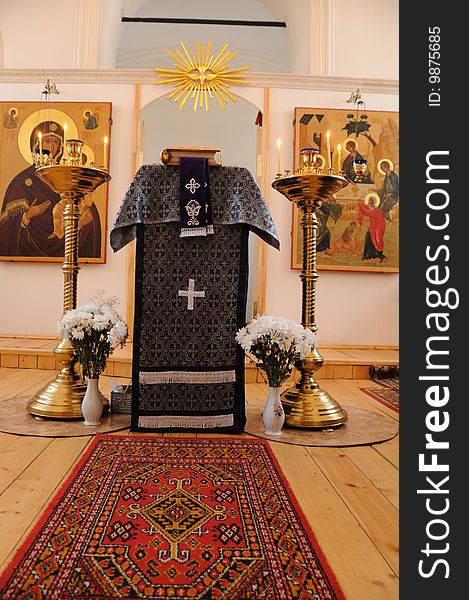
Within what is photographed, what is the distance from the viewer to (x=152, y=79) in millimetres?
7188

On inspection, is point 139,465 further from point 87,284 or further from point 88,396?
point 87,284

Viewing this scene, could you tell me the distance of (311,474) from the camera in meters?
2.85

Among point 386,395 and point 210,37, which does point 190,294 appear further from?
point 210,37

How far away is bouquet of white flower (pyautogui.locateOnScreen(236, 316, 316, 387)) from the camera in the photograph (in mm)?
3451

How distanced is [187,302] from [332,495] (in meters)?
1.54

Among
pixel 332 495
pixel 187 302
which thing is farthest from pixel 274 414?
pixel 332 495

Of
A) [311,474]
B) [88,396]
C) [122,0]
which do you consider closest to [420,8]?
[311,474]

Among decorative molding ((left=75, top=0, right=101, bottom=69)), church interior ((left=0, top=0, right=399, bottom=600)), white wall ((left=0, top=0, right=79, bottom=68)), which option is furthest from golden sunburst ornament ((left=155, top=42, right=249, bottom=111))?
white wall ((left=0, top=0, right=79, bottom=68))

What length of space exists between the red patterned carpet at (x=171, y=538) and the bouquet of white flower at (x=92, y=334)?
79 cm

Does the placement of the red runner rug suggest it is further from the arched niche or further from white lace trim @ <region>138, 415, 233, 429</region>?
the arched niche

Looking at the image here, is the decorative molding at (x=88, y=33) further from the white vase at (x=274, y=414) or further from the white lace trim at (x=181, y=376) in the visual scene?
the white vase at (x=274, y=414)

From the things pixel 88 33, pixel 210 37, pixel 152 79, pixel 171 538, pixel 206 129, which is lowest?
pixel 171 538

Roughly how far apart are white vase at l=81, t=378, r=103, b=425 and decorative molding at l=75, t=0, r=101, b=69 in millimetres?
5174

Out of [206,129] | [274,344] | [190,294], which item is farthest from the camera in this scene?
[206,129]
